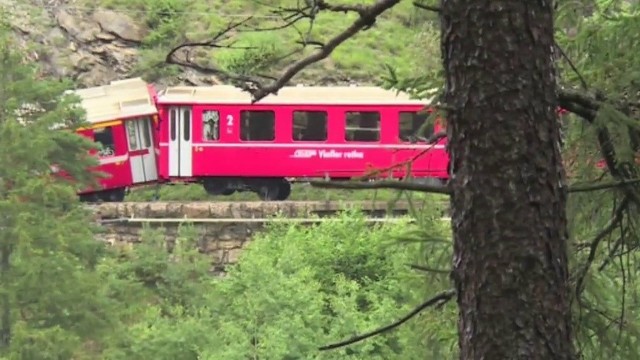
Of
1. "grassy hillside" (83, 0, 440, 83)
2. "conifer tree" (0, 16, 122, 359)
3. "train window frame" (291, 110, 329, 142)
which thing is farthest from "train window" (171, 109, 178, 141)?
"grassy hillside" (83, 0, 440, 83)

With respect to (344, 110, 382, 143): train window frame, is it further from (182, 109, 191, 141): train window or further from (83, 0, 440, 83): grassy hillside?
(83, 0, 440, 83): grassy hillside

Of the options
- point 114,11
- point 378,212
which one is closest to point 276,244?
point 378,212

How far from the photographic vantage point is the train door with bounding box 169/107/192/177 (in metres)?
18.9

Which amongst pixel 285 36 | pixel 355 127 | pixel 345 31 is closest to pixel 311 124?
pixel 355 127

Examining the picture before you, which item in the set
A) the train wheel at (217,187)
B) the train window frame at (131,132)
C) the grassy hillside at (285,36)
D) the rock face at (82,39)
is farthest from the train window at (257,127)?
the rock face at (82,39)

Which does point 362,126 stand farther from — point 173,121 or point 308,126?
point 173,121

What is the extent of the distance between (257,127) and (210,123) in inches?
34.1

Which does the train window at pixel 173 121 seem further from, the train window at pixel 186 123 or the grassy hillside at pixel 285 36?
the grassy hillside at pixel 285 36

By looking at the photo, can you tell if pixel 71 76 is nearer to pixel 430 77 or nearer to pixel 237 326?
pixel 237 326

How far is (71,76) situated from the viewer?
2673 centimetres

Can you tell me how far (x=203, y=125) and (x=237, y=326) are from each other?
5618 millimetres

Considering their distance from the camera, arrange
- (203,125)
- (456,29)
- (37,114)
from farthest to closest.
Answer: (203,125)
(37,114)
(456,29)

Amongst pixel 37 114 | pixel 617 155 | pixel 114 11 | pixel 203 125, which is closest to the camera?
pixel 617 155

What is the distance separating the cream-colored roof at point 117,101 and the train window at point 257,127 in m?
2.05
